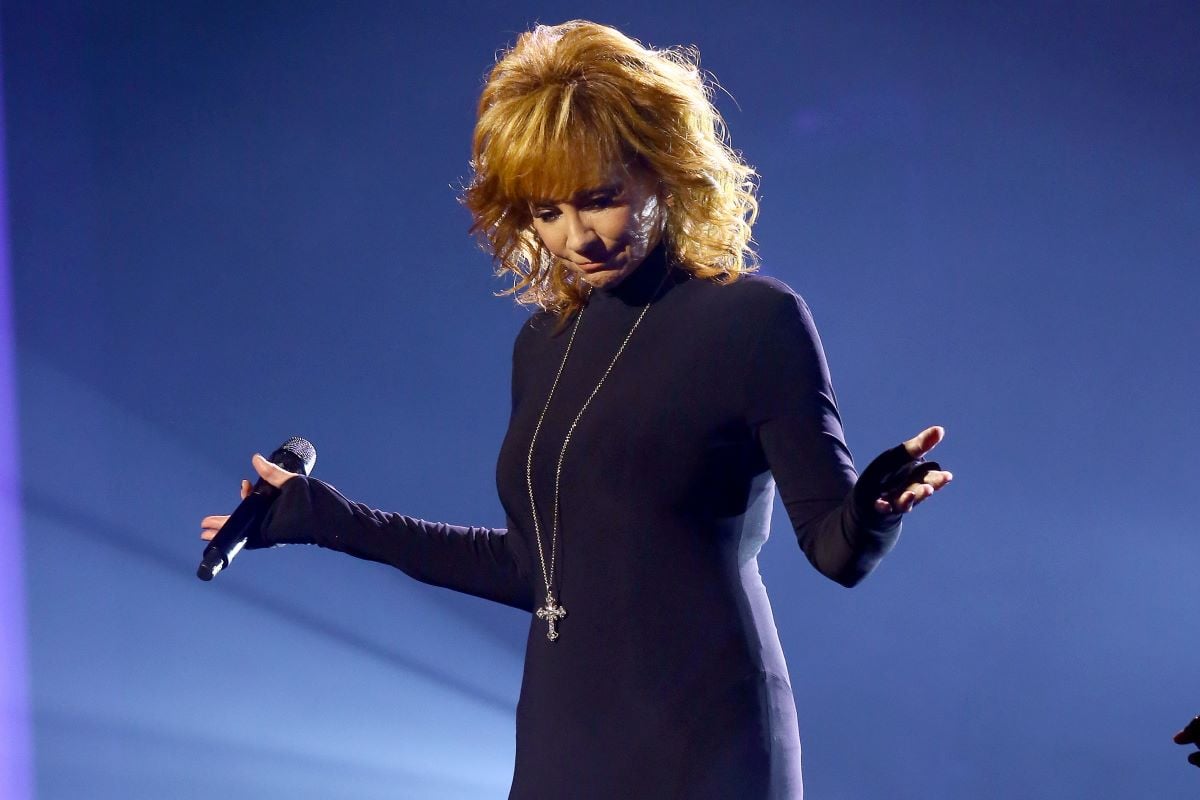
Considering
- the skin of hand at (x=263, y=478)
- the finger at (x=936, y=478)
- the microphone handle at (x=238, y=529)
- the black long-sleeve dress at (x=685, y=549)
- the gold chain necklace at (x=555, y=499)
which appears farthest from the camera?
the skin of hand at (x=263, y=478)

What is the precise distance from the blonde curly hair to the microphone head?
378 mm

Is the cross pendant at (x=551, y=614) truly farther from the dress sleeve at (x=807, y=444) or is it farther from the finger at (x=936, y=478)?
the finger at (x=936, y=478)

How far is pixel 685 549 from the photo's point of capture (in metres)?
1.01

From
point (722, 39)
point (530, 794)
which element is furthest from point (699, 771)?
point (722, 39)

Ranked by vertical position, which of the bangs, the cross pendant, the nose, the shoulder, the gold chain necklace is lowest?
the cross pendant

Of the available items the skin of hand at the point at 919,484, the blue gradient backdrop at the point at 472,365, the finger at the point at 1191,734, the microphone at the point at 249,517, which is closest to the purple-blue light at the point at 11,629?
the blue gradient backdrop at the point at 472,365

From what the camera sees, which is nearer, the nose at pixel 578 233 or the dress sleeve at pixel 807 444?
the dress sleeve at pixel 807 444

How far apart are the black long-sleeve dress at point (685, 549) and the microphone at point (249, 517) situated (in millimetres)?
332

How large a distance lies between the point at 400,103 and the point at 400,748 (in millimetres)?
1339

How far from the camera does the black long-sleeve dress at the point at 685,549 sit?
0.97 m

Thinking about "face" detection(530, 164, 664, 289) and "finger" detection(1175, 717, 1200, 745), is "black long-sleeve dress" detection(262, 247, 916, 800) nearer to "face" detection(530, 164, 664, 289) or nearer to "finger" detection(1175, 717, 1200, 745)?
"face" detection(530, 164, 664, 289)

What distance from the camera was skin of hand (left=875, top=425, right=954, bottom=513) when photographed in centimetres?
80

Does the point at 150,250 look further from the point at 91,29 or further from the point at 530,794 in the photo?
the point at 530,794

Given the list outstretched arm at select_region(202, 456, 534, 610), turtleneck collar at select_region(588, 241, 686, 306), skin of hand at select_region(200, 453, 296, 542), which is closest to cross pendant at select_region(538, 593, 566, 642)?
outstretched arm at select_region(202, 456, 534, 610)
